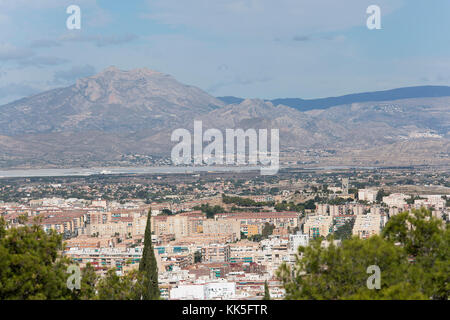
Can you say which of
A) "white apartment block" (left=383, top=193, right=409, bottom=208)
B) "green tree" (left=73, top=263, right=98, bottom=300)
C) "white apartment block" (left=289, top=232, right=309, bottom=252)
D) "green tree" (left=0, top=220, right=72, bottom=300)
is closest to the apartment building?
"white apartment block" (left=289, top=232, right=309, bottom=252)

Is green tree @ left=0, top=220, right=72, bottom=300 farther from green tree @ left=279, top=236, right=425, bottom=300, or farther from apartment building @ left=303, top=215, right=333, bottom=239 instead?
apartment building @ left=303, top=215, right=333, bottom=239

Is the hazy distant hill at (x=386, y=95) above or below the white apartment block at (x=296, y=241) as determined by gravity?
above

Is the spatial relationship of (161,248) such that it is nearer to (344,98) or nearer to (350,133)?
(350,133)

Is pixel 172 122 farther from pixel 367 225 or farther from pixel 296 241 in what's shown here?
pixel 296 241

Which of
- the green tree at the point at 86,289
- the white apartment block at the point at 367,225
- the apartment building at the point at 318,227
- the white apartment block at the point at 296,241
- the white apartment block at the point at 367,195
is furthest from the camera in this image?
the white apartment block at the point at 367,195

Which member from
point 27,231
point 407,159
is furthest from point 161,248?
point 407,159

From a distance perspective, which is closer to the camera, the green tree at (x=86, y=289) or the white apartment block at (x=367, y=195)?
the green tree at (x=86, y=289)

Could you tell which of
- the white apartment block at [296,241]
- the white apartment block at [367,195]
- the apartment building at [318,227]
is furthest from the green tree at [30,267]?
the white apartment block at [367,195]

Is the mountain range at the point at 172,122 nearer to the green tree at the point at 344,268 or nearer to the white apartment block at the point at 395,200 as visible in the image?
the white apartment block at the point at 395,200

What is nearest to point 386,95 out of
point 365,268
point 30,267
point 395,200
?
point 395,200
